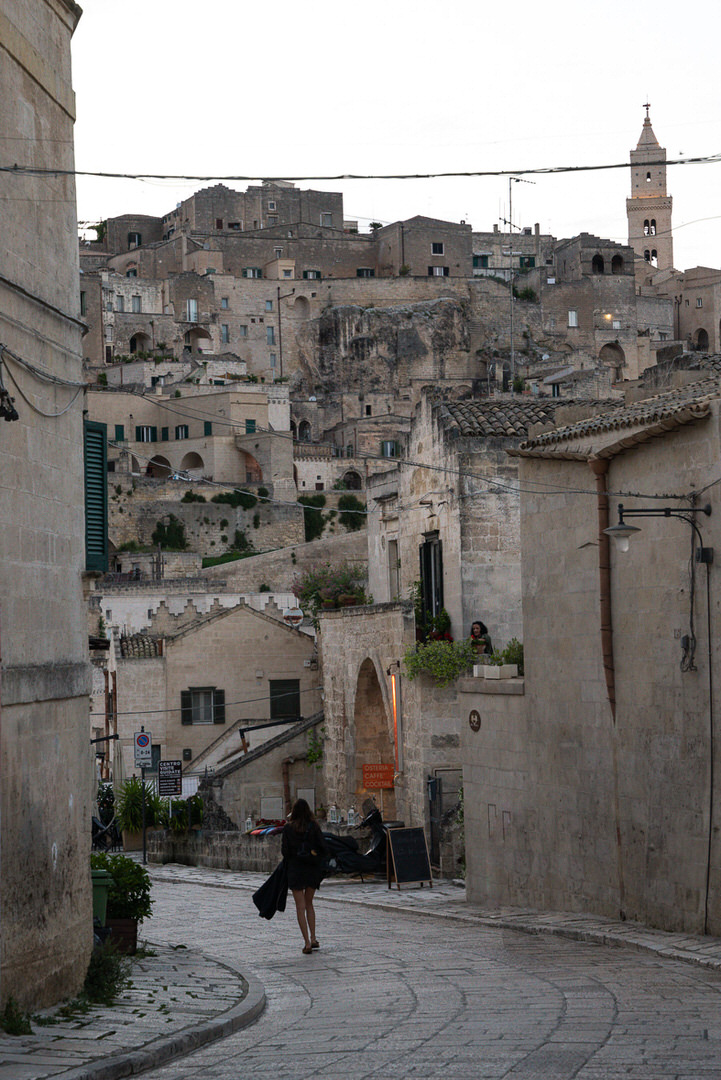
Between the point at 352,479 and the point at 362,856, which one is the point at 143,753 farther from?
the point at 352,479

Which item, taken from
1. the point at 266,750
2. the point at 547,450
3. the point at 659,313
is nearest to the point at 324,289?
the point at 659,313

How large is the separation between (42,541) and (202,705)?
102 ft

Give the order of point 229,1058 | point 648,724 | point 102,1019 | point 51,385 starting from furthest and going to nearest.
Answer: point 648,724
point 51,385
point 102,1019
point 229,1058

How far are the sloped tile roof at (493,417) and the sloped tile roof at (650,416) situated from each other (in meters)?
8.39

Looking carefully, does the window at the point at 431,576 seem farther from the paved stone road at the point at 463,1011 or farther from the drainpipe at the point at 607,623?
the paved stone road at the point at 463,1011

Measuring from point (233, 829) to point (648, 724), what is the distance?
20.9 meters

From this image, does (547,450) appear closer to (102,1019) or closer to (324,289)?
(102,1019)

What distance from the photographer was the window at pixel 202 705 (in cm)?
4241

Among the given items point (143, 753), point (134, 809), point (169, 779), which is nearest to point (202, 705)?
point (134, 809)

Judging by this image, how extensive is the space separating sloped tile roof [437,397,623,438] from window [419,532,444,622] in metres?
2.31

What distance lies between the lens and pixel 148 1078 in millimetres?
Answer: 9008

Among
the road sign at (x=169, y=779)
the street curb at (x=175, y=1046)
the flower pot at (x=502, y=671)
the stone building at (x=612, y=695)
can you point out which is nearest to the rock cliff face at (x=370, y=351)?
the road sign at (x=169, y=779)

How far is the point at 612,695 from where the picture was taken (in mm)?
16578

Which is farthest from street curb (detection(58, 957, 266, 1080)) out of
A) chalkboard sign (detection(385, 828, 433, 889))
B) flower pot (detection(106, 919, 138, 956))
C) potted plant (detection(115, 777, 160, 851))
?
potted plant (detection(115, 777, 160, 851))
